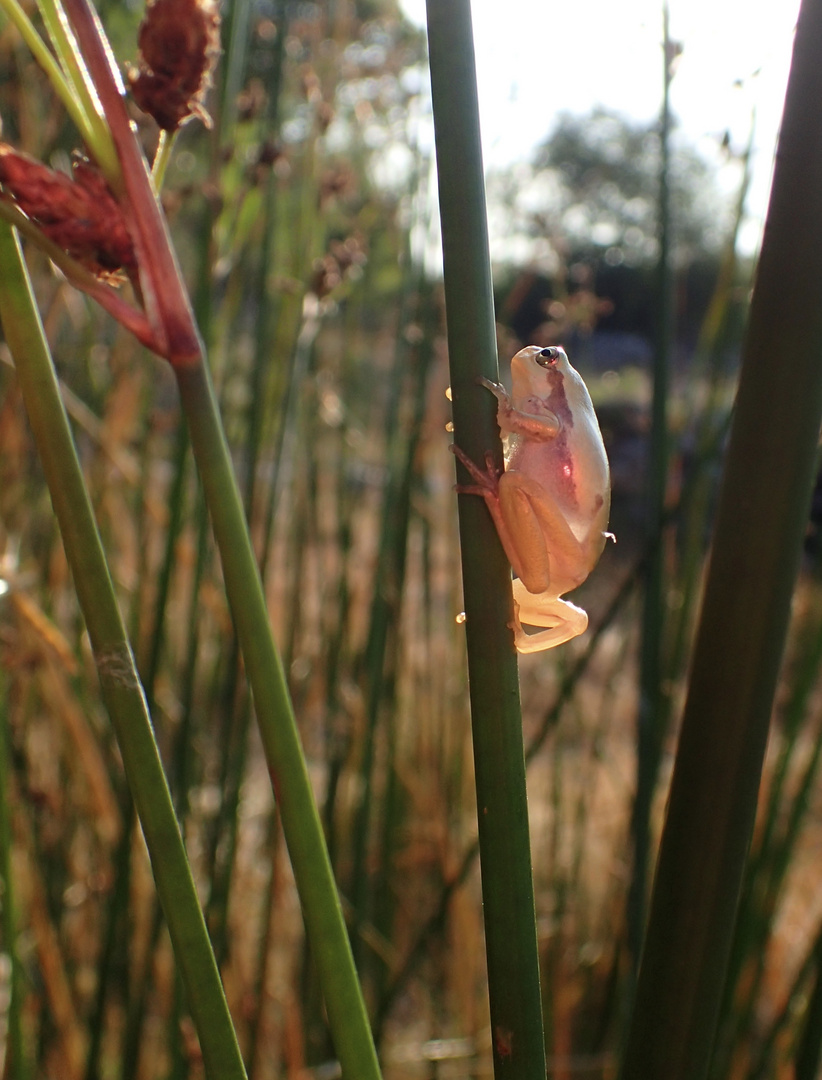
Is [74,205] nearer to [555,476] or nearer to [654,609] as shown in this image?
[555,476]

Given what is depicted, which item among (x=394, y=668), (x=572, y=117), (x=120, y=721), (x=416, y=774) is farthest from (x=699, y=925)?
Answer: (x=572, y=117)

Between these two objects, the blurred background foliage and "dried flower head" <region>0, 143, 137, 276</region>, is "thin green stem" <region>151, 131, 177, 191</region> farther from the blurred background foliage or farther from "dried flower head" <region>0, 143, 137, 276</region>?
the blurred background foliage

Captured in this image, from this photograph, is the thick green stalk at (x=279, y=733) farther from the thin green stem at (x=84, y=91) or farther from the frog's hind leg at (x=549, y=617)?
the frog's hind leg at (x=549, y=617)

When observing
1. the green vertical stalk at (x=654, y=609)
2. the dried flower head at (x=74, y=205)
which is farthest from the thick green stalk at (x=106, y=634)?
the green vertical stalk at (x=654, y=609)

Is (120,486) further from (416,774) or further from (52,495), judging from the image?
(52,495)

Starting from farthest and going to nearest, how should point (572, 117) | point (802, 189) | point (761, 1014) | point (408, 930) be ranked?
1. point (572, 117)
2. point (761, 1014)
3. point (408, 930)
4. point (802, 189)

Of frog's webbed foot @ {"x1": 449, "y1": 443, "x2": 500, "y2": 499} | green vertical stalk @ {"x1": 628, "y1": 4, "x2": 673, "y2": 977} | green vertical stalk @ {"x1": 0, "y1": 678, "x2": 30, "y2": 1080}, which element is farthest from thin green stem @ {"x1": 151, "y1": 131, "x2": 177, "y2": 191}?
green vertical stalk @ {"x1": 628, "y1": 4, "x2": 673, "y2": 977}
